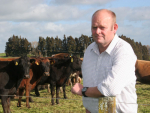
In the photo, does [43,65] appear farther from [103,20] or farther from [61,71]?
[103,20]

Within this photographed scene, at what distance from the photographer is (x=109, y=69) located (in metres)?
1.57

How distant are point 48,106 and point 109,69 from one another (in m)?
7.03

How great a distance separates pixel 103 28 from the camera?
157cm

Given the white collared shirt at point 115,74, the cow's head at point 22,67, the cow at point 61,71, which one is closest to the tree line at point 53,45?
the cow at point 61,71

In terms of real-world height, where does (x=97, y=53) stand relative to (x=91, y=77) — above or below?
above

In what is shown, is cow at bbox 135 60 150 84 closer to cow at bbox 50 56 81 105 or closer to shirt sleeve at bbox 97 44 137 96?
cow at bbox 50 56 81 105

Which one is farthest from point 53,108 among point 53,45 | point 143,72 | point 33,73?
point 53,45

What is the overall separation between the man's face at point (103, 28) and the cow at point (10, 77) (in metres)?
4.99

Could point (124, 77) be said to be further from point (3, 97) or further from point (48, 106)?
point (48, 106)

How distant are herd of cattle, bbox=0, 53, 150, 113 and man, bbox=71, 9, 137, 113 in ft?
14.2

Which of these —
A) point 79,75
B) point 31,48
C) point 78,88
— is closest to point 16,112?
point 78,88

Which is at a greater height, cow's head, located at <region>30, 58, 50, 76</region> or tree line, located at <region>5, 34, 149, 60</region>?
tree line, located at <region>5, 34, 149, 60</region>

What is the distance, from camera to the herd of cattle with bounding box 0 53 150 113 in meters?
6.25

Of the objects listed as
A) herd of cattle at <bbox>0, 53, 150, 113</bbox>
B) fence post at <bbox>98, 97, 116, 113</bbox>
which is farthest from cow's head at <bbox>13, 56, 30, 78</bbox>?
fence post at <bbox>98, 97, 116, 113</bbox>
